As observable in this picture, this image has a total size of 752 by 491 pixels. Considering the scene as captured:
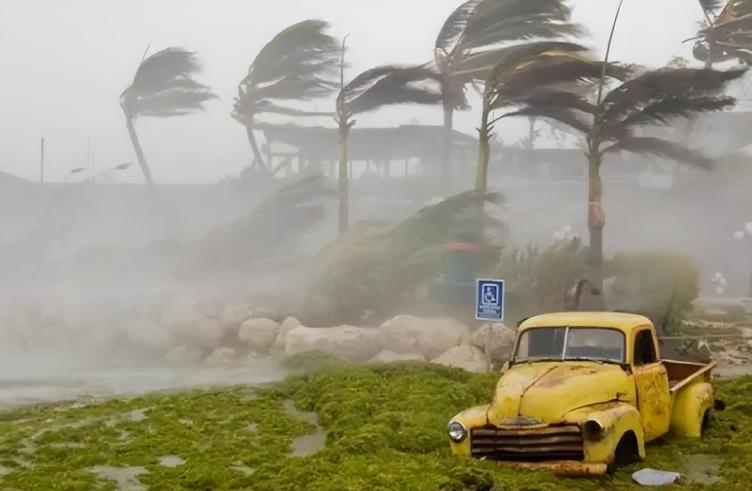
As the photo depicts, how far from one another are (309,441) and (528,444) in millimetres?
3745

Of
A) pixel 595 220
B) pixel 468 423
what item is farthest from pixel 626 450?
pixel 595 220

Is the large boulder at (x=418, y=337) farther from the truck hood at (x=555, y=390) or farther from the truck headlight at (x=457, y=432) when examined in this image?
the truck headlight at (x=457, y=432)

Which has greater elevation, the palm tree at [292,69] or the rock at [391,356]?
the palm tree at [292,69]

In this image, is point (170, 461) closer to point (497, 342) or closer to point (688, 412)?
point (688, 412)

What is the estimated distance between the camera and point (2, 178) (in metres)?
48.4

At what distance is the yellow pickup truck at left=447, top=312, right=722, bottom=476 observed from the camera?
29.8 ft

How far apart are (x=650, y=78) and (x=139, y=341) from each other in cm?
1553

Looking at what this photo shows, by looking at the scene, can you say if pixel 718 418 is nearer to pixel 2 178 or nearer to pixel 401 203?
pixel 401 203

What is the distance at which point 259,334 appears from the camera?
82.1ft

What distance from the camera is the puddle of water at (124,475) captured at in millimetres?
9453

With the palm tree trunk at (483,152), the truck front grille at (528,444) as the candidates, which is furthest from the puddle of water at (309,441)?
the palm tree trunk at (483,152)

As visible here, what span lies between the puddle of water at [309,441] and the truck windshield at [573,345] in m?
2.81

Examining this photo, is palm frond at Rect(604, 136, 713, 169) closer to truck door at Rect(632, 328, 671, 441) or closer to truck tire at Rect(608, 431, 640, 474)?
truck door at Rect(632, 328, 671, 441)

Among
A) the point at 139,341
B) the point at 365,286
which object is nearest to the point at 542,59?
the point at 365,286
